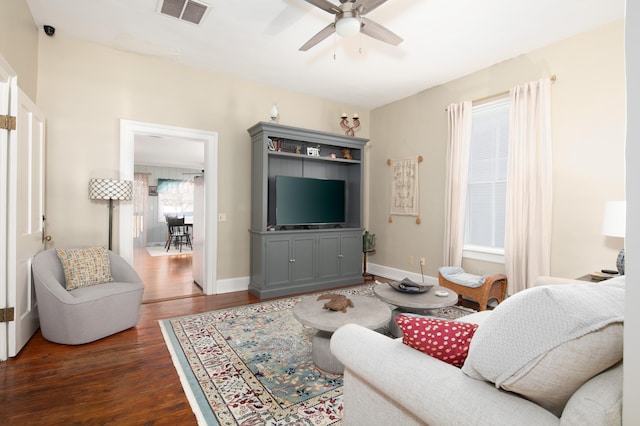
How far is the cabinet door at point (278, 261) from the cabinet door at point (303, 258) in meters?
0.09

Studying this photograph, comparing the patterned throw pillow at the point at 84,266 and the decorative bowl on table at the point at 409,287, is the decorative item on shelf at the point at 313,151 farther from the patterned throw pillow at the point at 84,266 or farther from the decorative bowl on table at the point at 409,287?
the patterned throw pillow at the point at 84,266

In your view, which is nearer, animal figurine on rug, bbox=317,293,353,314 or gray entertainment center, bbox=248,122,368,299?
animal figurine on rug, bbox=317,293,353,314

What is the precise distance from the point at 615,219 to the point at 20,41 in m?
5.17

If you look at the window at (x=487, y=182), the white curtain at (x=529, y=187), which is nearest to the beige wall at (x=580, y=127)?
the white curtain at (x=529, y=187)

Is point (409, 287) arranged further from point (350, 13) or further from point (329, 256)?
point (350, 13)

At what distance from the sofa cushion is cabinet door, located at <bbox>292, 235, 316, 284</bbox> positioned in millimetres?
3599

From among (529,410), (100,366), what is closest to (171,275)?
(100,366)

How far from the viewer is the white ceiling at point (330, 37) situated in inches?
115

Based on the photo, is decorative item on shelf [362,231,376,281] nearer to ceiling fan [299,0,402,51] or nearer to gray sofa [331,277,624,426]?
ceiling fan [299,0,402,51]

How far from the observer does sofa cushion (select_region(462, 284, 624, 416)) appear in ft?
2.75

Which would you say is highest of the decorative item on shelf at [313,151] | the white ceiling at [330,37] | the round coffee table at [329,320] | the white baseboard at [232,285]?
the white ceiling at [330,37]

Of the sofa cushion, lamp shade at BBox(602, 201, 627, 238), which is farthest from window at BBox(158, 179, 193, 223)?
the sofa cushion

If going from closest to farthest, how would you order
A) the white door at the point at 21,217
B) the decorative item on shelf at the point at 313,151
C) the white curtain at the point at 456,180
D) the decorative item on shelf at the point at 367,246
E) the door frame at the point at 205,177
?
1. the white door at the point at 21,217
2. the door frame at the point at 205,177
3. the white curtain at the point at 456,180
4. the decorative item on shelf at the point at 313,151
5. the decorative item on shelf at the point at 367,246

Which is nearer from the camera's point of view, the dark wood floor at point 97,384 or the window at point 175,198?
the dark wood floor at point 97,384
